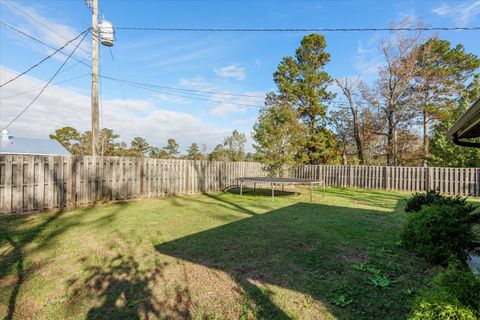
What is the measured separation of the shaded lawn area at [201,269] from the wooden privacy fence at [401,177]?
859cm

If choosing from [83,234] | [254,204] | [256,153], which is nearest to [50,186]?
[83,234]

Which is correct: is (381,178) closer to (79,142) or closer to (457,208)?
(457,208)

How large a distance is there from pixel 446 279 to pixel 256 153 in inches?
491

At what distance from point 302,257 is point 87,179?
674cm

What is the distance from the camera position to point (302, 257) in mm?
3516

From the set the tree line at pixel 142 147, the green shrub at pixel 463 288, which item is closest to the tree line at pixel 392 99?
the tree line at pixel 142 147

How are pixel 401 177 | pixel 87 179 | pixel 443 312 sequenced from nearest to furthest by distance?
pixel 443 312, pixel 87 179, pixel 401 177

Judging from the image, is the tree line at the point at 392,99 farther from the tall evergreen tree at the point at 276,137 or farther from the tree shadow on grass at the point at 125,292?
the tree shadow on grass at the point at 125,292

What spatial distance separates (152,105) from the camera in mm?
17812

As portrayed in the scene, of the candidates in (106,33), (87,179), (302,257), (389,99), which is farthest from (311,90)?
(302,257)

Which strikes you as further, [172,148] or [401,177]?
[172,148]

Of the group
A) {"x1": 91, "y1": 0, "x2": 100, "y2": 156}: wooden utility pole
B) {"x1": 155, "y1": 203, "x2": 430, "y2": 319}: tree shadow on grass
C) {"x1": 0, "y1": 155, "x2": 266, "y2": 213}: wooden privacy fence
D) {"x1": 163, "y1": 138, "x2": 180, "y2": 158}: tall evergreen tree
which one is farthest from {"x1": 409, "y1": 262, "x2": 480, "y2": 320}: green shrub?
{"x1": 163, "y1": 138, "x2": 180, "y2": 158}: tall evergreen tree

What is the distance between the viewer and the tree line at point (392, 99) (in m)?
17.4

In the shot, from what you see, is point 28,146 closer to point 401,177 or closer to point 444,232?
point 444,232
